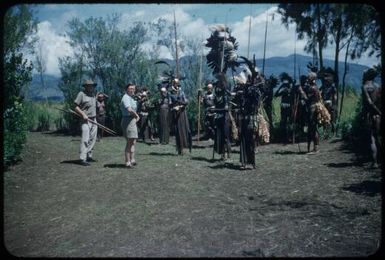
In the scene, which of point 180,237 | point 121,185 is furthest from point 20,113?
point 180,237

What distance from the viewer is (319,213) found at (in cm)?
630

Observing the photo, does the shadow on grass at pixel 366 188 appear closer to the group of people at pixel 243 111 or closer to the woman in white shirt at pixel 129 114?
the group of people at pixel 243 111

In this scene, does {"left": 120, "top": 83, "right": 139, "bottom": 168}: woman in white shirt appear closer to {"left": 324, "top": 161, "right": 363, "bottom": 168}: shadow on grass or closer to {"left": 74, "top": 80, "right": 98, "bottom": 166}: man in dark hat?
{"left": 74, "top": 80, "right": 98, "bottom": 166}: man in dark hat

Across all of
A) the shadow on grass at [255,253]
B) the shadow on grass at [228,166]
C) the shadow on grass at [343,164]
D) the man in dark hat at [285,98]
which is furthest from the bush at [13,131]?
the man in dark hat at [285,98]

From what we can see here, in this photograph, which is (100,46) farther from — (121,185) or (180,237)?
(180,237)

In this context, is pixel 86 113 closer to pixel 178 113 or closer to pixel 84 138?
pixel 84 138

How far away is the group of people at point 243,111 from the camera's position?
375 inches

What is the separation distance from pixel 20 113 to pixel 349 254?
8.68 m

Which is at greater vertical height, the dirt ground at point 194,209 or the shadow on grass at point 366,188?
the shadow on grass at point 366,188

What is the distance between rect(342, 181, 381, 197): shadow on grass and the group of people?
133 centimetres

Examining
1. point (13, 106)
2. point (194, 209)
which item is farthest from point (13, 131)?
point (194, 209)

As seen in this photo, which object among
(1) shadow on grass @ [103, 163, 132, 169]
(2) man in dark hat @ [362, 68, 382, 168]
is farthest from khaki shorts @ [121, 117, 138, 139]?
(2) man in dark hat @ [362, 68, 382, 168]

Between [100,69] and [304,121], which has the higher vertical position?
[100,69]

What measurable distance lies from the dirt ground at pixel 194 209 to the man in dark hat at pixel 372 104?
79 centimetres
